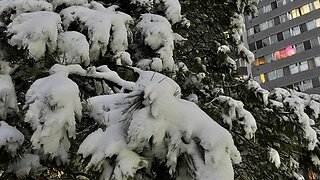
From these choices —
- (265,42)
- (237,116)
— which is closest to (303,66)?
(265,42)

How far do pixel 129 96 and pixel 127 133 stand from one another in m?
0.28

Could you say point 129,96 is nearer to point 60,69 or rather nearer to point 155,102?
point 155,102

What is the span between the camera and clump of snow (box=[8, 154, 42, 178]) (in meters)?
2.56

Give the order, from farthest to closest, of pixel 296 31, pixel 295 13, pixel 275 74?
pixel 275 74 < pixel 295 13 < pixel 296 31

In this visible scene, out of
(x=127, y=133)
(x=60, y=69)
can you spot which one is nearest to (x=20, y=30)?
(x=60, y=69)

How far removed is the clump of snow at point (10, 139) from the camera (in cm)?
230

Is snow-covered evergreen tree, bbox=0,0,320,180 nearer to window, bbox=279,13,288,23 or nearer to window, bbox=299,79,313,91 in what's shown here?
window, bbox=299,79,313,91

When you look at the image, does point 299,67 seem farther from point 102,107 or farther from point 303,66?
point 102,107

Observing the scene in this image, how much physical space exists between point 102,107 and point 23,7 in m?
1.11

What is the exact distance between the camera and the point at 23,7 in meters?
2.77

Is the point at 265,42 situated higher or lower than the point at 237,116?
lower

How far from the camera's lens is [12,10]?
9.21 ft

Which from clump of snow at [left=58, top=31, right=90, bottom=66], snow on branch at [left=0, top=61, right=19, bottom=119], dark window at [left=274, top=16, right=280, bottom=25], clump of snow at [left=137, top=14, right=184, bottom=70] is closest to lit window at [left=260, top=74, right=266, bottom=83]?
dark window at [left=274, top=16, right=280, bottom=25]

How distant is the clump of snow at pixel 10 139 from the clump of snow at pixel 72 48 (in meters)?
0.66
